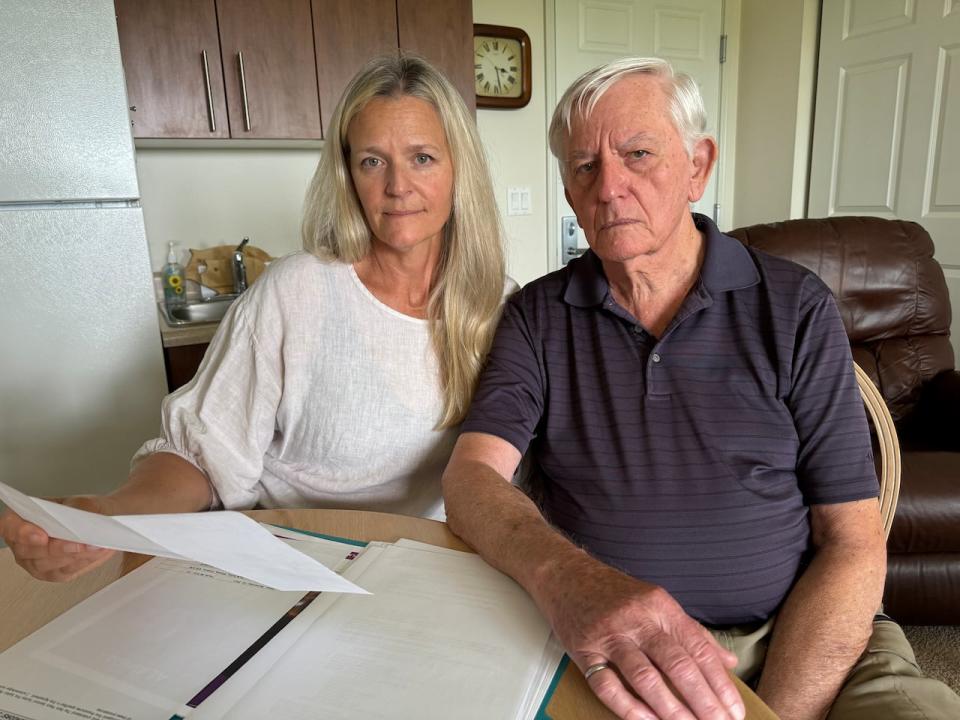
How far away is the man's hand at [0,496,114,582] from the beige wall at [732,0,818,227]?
11.3ft

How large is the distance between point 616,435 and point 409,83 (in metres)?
0.71

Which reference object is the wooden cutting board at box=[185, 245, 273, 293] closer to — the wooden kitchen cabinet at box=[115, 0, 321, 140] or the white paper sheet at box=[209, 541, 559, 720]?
the wooden kitchen cabinet at box=[115, 0, 321, 140]

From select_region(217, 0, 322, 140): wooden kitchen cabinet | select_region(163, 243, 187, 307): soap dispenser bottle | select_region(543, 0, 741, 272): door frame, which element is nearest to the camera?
select_region(217, 0, 322, 140): wooden kitchen cabinet

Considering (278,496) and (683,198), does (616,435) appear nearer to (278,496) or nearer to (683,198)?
(683,198)

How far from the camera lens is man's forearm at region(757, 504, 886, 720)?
84cm

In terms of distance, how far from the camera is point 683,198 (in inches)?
42.2

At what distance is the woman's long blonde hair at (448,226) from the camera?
1.14m

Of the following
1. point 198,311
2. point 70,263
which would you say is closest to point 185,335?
point 70,263

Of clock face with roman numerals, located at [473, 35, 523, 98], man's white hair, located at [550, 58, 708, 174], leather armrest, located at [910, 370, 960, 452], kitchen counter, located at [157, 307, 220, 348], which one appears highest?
clock face with roman numerals, located at [473, 35, 523, 98]

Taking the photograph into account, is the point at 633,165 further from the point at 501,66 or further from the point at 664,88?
the point at 501,66

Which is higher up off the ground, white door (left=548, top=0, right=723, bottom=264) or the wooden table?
white door (left=548, top=0, right=723, bottom=264)

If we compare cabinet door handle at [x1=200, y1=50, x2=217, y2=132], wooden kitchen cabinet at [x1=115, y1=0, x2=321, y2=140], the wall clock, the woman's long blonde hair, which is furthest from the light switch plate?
the woman's long blonde hair

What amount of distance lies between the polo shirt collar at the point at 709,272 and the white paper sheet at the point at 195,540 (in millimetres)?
689

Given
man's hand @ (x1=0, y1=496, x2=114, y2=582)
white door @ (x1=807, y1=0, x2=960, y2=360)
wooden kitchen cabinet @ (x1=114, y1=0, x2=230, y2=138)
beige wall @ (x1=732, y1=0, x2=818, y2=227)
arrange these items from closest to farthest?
man's hand @ (x1=0, y1=496, x2=114, y2=582)
wooden kitchen cabinet @ (x1=114, y1=0, x2=230, y2=138)
white door @ (x1=807, y1=0, x2=960, y2=360)
beige wall @ (x1=732, y1=0, x2=818, y2=227)
